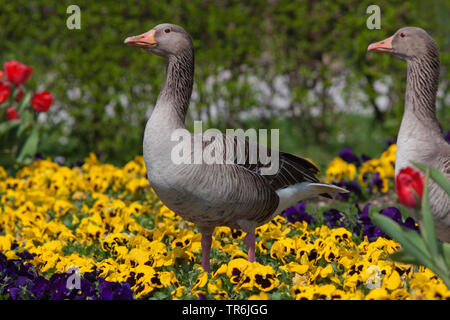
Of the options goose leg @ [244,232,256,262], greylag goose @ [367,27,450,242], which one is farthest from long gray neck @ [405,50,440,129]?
goose leg @ [244,232,256,262]

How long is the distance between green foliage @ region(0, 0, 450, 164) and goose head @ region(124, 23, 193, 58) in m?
4.24

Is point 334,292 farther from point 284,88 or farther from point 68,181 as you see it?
point 284,88

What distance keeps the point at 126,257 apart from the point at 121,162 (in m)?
4.61

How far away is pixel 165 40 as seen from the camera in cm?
363

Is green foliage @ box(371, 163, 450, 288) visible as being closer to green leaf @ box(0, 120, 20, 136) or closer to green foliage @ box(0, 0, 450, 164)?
green leaf @ box(0, 120, 20, 136)

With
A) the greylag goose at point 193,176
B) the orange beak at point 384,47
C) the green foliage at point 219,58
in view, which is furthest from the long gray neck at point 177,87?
the green foliage at point 219,58

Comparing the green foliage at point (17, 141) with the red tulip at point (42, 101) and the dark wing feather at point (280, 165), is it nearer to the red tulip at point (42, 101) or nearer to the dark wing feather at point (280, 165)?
the red tulip at point (42, 101)

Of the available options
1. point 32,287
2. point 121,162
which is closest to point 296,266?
point 32,287

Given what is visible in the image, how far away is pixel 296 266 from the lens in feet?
11.5

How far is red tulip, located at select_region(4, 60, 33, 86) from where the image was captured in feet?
21.4

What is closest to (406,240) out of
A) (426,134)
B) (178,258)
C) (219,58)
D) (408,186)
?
(408,186)

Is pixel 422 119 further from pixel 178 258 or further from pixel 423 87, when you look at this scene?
pixel 178 258

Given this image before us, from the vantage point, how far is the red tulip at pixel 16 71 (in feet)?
21.4

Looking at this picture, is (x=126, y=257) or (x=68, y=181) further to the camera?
(x=68, y=181)
